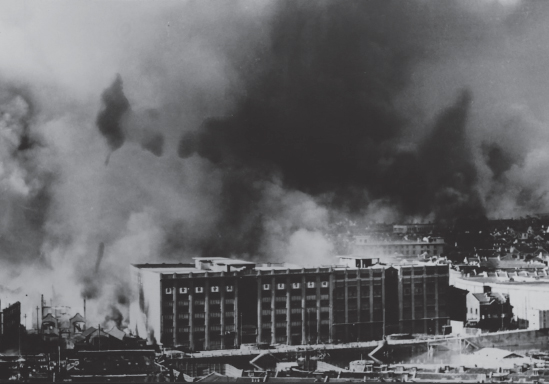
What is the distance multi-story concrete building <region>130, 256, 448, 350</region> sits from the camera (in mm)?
12516

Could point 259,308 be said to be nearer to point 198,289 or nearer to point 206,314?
point 206,314

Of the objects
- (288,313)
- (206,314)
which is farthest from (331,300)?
(206,314)

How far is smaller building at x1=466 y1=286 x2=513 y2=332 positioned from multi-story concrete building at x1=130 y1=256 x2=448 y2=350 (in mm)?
590

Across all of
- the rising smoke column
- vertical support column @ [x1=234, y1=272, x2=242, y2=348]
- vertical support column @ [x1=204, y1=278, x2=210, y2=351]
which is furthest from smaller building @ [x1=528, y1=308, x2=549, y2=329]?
the rising smoke column

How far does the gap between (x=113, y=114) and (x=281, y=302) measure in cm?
378

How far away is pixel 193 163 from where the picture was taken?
13391mm

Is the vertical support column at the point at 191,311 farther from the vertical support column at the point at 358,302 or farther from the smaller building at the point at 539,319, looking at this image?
the smaller building at the point at 539,319

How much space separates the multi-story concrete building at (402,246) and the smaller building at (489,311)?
1062 mm

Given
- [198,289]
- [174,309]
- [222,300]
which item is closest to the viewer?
[174,309]

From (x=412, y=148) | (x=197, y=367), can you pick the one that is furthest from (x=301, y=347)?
(x=412, y=148)

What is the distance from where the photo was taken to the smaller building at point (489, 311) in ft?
46.3

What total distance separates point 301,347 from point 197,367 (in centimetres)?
161

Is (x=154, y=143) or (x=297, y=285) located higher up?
(x=154, y=143)

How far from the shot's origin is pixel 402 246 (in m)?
15.1
